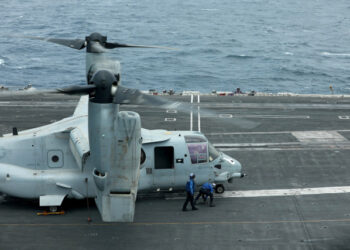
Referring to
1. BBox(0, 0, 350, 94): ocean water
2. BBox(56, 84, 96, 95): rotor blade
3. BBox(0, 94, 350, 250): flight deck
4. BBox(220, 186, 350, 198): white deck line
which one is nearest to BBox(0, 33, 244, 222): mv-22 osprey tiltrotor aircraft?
BBox(220, 186, 350, 198): white deck line

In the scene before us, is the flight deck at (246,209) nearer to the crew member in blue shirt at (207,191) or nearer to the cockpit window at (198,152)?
the crew member in blue shirt at (207,191)

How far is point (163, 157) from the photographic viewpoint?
27.4 m

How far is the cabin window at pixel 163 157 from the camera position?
89.3 feet

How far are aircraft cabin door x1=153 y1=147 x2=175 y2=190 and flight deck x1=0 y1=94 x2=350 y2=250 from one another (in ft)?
3.44

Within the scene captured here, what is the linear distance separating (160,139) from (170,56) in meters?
78.6

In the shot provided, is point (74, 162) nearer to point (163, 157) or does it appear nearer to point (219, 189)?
point (163, 157)

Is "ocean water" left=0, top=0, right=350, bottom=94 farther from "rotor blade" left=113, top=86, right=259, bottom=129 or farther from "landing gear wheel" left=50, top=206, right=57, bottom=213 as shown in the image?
"rotor blade" left=113, top=86, right=259, bottom=129

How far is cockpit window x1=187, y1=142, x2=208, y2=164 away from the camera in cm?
2758

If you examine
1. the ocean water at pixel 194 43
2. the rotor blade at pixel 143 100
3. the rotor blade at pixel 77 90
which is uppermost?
Result: the rotor blade at pixel 77 90

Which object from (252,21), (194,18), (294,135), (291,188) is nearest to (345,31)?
(252,21)

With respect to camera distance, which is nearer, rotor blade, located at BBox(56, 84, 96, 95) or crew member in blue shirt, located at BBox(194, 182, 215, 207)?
rotor blade, located at BBox(56, 84, 96, 95)

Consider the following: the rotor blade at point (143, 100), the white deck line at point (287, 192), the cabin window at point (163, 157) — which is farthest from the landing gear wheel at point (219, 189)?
the rotor blade at point (143, 100)

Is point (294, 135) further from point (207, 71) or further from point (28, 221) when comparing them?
point (207, 71)

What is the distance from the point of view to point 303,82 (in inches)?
3457
